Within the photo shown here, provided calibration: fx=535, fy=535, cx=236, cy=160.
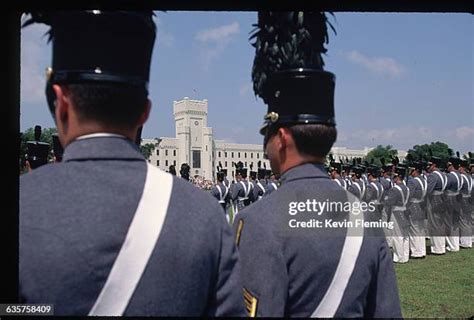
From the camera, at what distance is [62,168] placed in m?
1.57

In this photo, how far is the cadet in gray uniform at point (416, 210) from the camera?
27.6 feet

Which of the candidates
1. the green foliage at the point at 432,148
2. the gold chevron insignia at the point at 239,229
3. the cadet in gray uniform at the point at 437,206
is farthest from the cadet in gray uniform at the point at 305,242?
the cadet in gray uniform at the point at 437,206

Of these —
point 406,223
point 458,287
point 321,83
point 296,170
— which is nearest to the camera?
point 296,170

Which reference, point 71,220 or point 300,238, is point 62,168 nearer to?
point 71,220

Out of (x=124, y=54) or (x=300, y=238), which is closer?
(x=124, y=54)

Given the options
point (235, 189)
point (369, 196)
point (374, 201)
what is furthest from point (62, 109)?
point (235, 189)

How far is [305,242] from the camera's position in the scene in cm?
204

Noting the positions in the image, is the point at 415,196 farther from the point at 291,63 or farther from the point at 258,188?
the point at 291,63

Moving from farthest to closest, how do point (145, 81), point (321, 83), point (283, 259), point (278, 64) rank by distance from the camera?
point (278, 64) < point (321, 83) < point (283, 259) < point (145, 81)

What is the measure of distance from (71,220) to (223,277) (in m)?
0.48

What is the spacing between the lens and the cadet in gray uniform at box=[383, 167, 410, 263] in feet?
26.5

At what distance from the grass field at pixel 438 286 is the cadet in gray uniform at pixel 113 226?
3540 millimetres

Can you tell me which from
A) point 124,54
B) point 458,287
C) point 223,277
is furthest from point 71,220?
point 458,287

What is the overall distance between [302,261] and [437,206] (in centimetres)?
767
